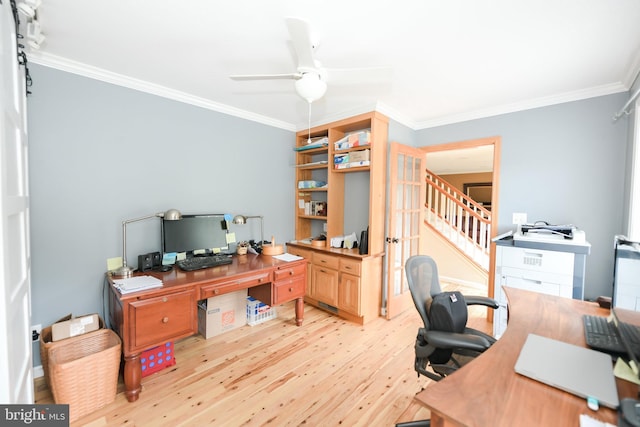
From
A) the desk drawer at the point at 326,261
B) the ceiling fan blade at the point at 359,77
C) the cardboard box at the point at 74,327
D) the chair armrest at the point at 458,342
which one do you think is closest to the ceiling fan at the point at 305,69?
the ceiling fan blade at the point at 359,77

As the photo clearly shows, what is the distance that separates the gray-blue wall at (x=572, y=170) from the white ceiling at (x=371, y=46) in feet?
0.62

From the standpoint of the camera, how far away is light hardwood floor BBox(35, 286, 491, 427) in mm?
1702

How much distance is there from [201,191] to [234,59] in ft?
4.62

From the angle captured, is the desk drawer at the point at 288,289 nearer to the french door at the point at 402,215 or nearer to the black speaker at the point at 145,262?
the french door at the point at 402,215

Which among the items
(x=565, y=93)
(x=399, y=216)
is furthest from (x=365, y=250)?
(x=565, y=93)

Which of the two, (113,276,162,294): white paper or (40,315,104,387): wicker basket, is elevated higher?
(113,276,162,294): white paper

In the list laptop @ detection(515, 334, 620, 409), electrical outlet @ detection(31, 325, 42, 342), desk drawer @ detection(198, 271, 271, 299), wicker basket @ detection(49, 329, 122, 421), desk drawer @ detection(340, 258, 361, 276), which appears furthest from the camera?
desk drawer @ detection(340, 258, 361, 276)

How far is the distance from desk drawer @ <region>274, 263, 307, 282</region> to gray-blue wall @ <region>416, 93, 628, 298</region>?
2263 millimetres

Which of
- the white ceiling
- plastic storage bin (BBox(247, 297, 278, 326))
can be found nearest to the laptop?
the white ceiling

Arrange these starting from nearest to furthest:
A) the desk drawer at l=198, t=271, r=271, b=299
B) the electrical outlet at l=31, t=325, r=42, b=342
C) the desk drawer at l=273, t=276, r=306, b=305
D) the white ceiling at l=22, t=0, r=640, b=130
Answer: the white ceiling at l=22, t=0, r=640, b=130
the electrical outlet at l=31, t=325, r=42, b=342
the desk drawer at l=198, t=271, r=271, b=299
the desk drawer at l=273, t=276, r=306, b=305

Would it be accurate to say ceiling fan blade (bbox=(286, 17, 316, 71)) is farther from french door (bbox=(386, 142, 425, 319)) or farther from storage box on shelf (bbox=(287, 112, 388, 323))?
french door (bbox=(386, 142, 425, 319))

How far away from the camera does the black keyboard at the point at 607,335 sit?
97 cm

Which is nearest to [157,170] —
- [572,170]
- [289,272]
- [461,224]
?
[289,272]

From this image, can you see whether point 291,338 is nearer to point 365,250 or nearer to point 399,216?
point 365,250
